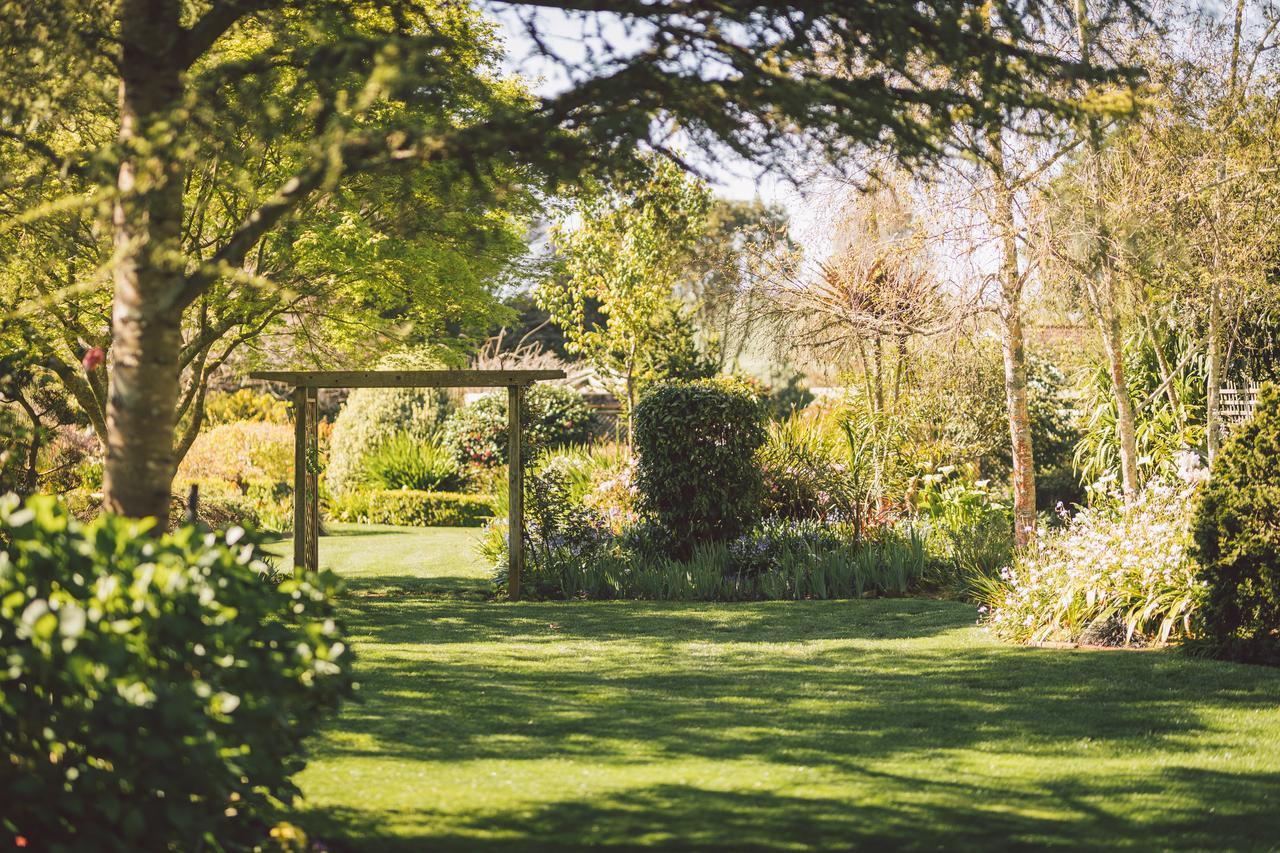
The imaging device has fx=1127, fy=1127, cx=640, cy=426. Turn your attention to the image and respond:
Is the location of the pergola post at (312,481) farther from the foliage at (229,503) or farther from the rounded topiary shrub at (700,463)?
the rounded topiary shrub at (700,463)

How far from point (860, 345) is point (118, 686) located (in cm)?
1059

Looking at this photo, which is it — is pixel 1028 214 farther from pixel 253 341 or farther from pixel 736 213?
pixel 736 213

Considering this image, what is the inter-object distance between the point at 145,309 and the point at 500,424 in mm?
14954

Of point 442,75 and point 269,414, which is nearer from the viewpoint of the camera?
point 442,75

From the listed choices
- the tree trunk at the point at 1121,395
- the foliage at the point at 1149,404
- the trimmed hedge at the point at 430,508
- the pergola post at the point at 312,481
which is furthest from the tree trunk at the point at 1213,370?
the trimmed hedge at the point at 430,508

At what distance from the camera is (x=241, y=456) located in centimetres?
2025

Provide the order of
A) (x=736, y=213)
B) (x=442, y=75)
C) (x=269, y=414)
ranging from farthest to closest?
(x=736, y=213), (x=269, y=414), (x=442, y=75)

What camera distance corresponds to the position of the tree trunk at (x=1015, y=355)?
9.92 meters

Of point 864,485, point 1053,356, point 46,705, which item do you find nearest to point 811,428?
point 864,485

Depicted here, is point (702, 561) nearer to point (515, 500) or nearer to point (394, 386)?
point (515, 500)

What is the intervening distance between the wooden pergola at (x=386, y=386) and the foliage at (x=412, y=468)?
7.84 meters

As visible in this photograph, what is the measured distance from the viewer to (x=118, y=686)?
3123 mm

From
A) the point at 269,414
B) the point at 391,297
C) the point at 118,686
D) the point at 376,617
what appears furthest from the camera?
the point at 269,414

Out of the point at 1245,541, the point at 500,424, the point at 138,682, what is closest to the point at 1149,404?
the point at 1245,541
